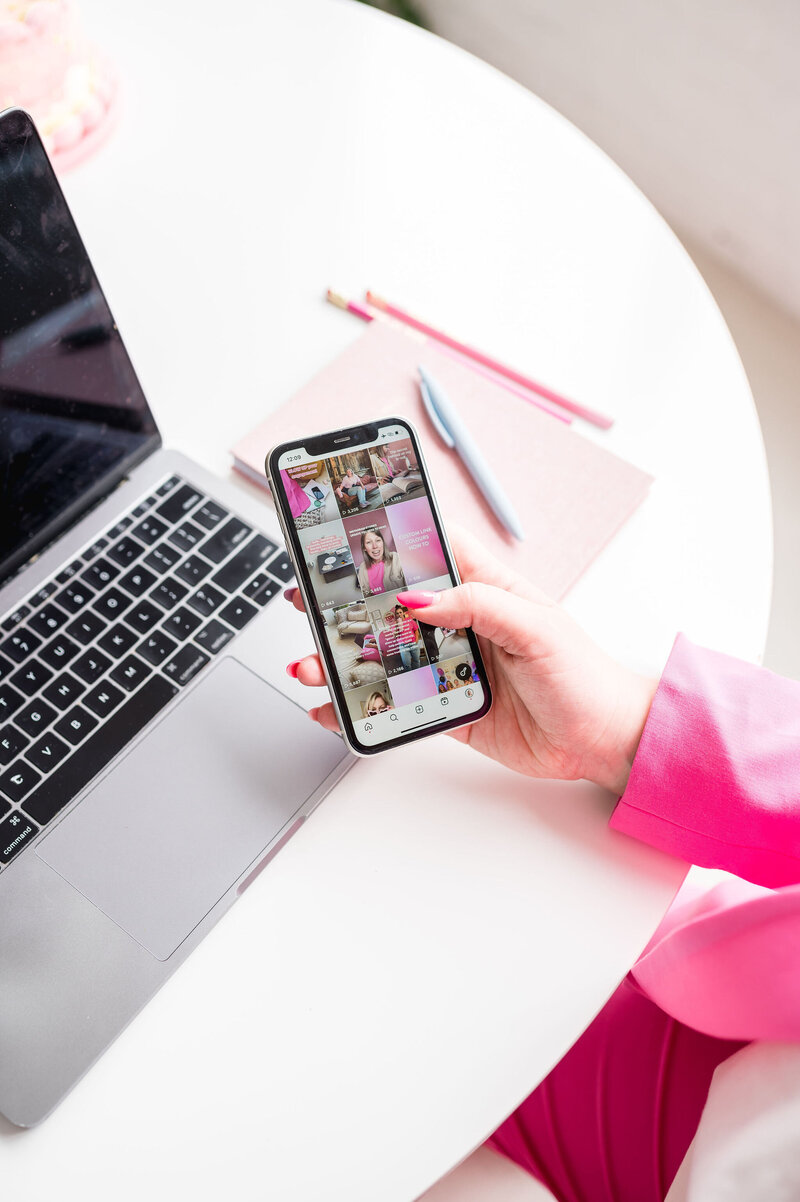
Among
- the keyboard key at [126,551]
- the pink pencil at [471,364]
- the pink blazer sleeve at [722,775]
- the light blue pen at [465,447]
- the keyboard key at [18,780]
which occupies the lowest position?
the keyboard key at [18,780]

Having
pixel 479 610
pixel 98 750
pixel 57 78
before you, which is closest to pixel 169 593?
pixel 98 750

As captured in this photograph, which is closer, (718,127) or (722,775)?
(722,775)

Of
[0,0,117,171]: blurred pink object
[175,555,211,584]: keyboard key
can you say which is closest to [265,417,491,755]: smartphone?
[175,555,211,584]: keyboard key

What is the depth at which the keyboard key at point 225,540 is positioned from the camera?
651 mm

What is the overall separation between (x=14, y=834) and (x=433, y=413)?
1.43 feet

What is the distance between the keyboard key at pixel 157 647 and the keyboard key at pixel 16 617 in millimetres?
87

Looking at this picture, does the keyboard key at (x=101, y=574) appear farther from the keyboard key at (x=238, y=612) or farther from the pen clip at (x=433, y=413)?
the pen clip at (x=433, y=413)

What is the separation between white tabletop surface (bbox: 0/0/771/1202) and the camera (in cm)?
49

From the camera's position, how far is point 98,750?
58 centimetres

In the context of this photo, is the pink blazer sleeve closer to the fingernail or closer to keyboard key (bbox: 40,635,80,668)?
the fingernail

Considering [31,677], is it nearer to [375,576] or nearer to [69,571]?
[69,571]

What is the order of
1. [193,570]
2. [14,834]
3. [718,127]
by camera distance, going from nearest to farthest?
[14,834]
[193,570]
[718,127]

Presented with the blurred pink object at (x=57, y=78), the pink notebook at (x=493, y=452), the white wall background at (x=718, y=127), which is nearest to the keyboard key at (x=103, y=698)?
the pink notebook at (x=493, y=452)

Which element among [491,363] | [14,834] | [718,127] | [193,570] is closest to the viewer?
[14,834]
